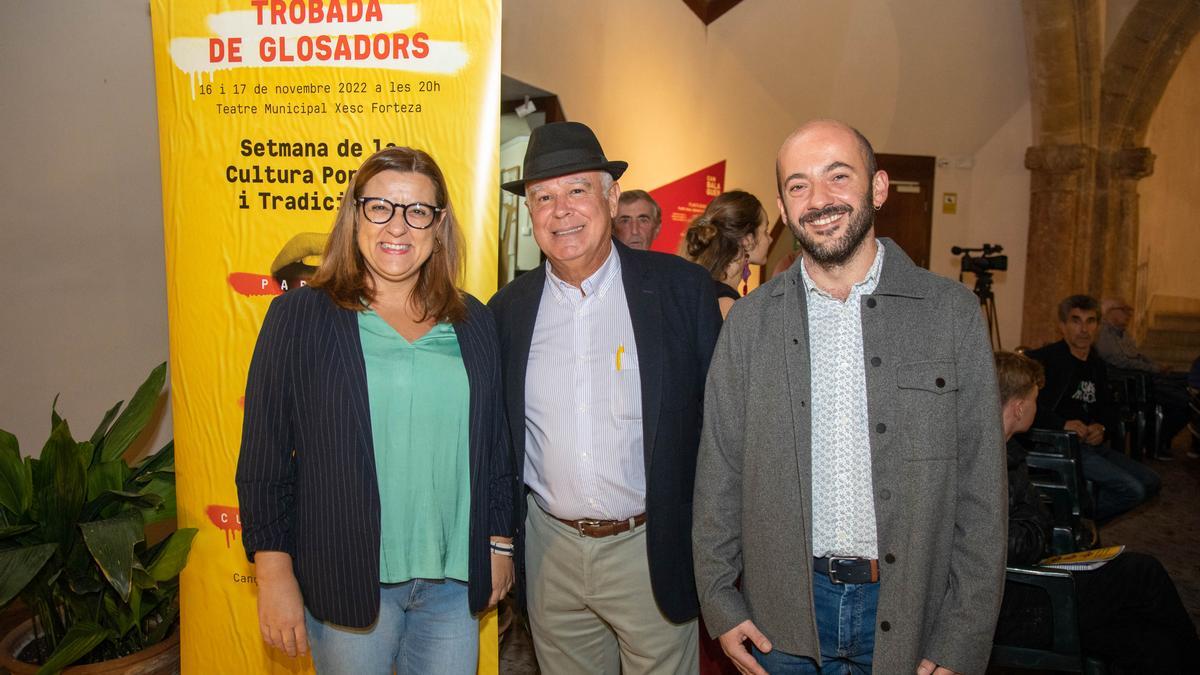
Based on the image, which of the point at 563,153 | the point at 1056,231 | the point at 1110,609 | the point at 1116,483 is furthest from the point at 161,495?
the point at 1056,231

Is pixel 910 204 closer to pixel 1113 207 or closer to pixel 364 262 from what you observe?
pixel 1113 207

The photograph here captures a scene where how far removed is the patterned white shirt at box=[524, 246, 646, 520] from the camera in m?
1.83

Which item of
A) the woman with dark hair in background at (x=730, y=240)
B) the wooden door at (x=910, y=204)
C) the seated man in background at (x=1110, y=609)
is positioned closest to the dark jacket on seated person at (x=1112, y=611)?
the seated man in background at (x=1110, y=609)

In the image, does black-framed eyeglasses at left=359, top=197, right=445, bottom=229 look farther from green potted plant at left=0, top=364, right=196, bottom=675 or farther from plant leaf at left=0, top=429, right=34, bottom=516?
plant leaf at left=0, top=429, right=34, bottom=516

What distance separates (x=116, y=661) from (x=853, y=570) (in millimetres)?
2075

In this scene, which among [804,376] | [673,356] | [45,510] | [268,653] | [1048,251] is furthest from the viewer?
[1048,251]

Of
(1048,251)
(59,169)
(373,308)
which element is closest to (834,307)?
(373,308)

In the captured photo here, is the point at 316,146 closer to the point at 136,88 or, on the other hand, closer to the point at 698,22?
the point at 136,88

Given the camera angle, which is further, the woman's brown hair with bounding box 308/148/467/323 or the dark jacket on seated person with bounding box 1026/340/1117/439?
the dark jacket on seated person with bounding box 1026/340/1117/439

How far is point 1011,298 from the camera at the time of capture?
8.87 meters

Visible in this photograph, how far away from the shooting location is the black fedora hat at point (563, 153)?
6.24ft

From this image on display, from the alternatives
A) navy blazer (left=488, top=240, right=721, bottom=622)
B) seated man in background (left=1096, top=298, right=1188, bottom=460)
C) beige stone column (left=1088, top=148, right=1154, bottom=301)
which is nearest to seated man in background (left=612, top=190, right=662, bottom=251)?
navy blazer (left=488, top=240, right=721, bottom=622)

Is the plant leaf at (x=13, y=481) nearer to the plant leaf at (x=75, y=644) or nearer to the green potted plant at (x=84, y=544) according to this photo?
the green potted plant at (x=84, y=544)

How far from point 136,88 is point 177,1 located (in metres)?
1.02
